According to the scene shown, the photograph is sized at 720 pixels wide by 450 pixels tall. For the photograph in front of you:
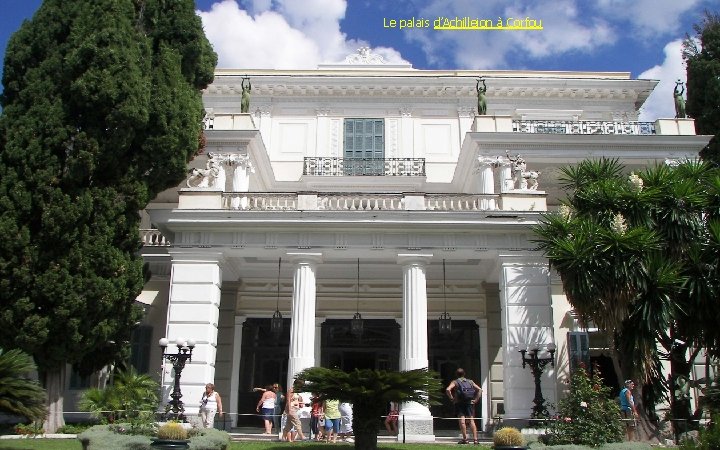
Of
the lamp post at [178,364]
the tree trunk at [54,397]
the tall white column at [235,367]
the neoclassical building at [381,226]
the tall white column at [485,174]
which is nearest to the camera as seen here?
the tree trunk at [54,397]

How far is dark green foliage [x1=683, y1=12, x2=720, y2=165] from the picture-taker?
26094mm

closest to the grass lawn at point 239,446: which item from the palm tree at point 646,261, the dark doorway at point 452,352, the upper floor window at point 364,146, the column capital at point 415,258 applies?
the palm tree at point 646,261

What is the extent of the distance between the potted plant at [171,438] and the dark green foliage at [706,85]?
72.9 ft

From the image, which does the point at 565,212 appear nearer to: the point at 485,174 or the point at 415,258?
the point at 415,258

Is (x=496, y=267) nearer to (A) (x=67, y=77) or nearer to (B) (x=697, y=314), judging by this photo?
(B) (x=697, y=314)

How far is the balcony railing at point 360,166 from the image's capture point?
25.7 meters

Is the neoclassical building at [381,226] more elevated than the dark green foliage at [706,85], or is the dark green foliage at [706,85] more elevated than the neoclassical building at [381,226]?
the dark green foliage at [706,85]

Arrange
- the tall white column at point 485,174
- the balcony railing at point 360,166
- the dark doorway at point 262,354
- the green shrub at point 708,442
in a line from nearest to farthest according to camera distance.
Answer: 1. the green shrub at point 708,442
2. the dark doorway at point 262,354
3. the tall white column at point 485,174
4. the balcony railing at point 360,166

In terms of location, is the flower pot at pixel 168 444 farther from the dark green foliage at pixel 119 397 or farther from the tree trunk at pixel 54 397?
the tree trunk at pixel 54 397

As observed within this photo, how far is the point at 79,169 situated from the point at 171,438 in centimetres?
749

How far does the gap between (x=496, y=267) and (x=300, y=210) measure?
5906 mm

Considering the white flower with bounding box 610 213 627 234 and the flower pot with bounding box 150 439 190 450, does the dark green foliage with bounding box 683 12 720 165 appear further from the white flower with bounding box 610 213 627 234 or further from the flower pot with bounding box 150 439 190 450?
the flower pot with bounding box 150 439 190 450

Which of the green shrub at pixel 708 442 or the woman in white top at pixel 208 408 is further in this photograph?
the woman in white top at pixel 208 408

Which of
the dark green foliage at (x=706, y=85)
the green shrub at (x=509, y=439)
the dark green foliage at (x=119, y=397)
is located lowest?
the green shrub at (x=509, y=439)
